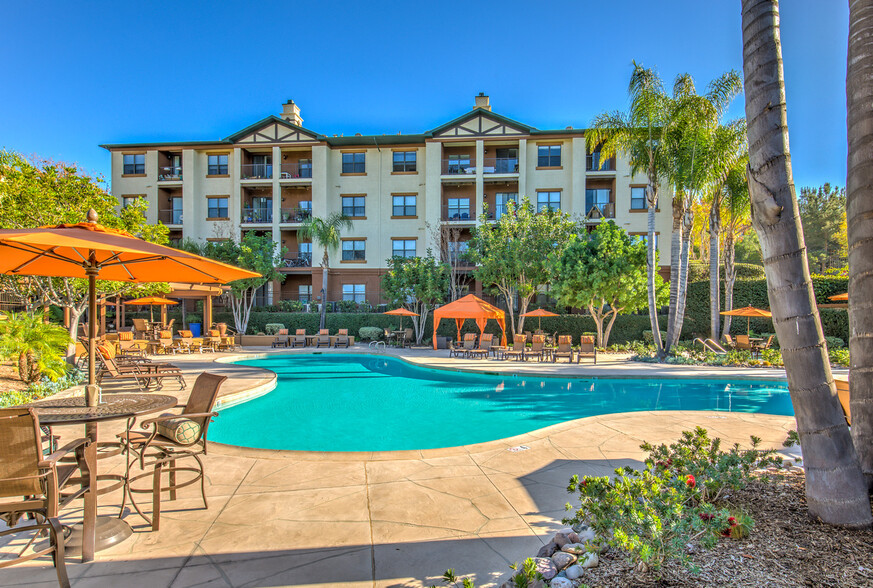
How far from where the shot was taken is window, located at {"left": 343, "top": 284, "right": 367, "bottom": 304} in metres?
30.5

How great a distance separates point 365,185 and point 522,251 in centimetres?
1379

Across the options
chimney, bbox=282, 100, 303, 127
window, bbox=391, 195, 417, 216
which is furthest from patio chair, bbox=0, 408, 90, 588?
chimney, bbox=282, 100, 303, 127

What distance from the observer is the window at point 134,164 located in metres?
31.0

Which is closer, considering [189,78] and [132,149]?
[189,78]

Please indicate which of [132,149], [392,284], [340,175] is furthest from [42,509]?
[132,149]

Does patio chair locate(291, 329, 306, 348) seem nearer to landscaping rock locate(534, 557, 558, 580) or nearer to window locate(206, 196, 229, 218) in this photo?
window locate(206, 196, 229, 218)

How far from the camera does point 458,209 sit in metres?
30.2

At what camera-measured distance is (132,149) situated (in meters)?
30.8

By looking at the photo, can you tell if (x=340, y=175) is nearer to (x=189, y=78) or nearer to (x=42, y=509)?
(x=189, y=78)

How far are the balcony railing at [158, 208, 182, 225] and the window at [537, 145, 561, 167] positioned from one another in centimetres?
2440

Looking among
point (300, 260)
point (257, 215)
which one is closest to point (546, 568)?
point (300, 260)

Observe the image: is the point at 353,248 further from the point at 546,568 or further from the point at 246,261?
the point at 546,568

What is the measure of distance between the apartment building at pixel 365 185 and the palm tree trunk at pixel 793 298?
84.7ft

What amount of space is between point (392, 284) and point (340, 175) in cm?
1024
